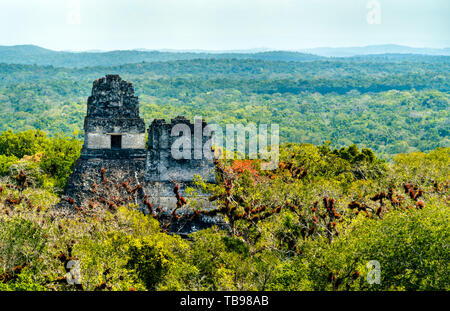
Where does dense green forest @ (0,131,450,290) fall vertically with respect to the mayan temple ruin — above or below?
below

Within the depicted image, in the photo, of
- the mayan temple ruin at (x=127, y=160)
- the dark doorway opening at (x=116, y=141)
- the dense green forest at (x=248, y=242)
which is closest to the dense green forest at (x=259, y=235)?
the dense green forest at (x=248, y=242)

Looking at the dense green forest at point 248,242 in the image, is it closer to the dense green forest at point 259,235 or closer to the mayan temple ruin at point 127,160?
the dense green forest at point 259,235

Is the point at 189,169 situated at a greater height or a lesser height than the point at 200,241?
greater

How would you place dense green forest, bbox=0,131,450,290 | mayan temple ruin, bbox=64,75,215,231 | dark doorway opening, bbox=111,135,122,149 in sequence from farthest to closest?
dark doorway opening, bbox=111,135,122,149, mayan temple ruin, bbox=64,75,215,231, dense green forest, bbox=0,131,450,290

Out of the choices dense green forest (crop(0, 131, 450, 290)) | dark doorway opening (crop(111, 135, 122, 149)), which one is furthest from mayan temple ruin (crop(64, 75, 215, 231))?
dense green forest (crop(0, 131, 450, 290))

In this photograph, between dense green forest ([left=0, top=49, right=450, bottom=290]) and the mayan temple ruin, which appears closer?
dense green forest ([left=0, top=49, right=450, bottom=290])

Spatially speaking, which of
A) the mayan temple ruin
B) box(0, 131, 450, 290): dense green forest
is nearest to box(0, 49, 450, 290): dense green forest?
box(0, 131, 450, 290): dense green forest

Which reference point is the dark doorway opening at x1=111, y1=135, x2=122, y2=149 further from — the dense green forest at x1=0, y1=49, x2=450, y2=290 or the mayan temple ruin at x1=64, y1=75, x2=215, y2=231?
the dense green forest at x1=0, y1=49, x2=450, y2=290

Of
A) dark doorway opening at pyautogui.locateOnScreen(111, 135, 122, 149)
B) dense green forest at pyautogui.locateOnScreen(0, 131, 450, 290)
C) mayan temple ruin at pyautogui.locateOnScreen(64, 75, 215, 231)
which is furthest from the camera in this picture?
dark doorway opening at pyautogui.locateOnScreen(111, 135, 122, 149)
